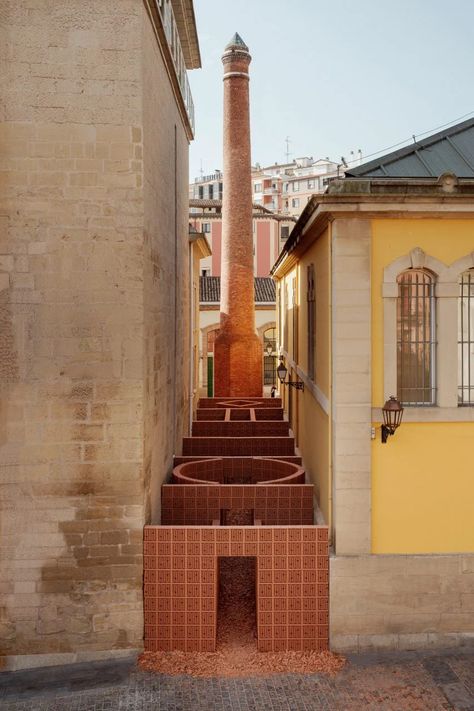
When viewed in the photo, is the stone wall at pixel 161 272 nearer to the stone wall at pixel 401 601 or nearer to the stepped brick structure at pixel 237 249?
the stone wall at pixel 401 601

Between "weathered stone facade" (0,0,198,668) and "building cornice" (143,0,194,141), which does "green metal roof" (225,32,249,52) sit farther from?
"weathered stone facade" (0,0,198,668)

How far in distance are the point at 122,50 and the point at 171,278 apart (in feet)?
18.4

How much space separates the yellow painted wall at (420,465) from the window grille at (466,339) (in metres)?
0.52

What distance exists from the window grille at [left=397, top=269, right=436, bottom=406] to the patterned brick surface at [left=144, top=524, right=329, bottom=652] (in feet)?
8.66

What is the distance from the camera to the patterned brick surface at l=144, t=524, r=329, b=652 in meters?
10.5

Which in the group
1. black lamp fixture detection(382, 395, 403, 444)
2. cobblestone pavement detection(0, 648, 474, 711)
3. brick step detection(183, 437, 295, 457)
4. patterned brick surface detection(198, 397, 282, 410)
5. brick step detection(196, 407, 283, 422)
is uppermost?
black lamp fixture detection(382, 395, 403, 444)

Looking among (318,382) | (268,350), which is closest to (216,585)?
(318,382)

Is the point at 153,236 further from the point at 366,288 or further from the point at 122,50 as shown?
the point at 366,288

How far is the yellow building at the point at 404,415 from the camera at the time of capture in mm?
10445

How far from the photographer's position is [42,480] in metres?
10.2

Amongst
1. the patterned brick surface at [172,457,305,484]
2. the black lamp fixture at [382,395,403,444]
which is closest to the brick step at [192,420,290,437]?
the patterned brick surface at [172,457,305,484]

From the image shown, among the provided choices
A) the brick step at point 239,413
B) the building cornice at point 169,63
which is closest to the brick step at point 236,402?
the brick step at point 239,413

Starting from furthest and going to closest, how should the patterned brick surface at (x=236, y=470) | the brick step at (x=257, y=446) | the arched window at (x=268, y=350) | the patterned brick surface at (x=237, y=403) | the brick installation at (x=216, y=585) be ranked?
the arched window at (x=268, y=350) < the patterned brick surface at (x=237, y=403) < the brick step at (x=257, y=446) < the patterned brick surface at (x=236, y=470) < the brick installation at (x=216, y=585)

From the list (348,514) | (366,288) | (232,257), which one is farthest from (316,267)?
(232,257)
